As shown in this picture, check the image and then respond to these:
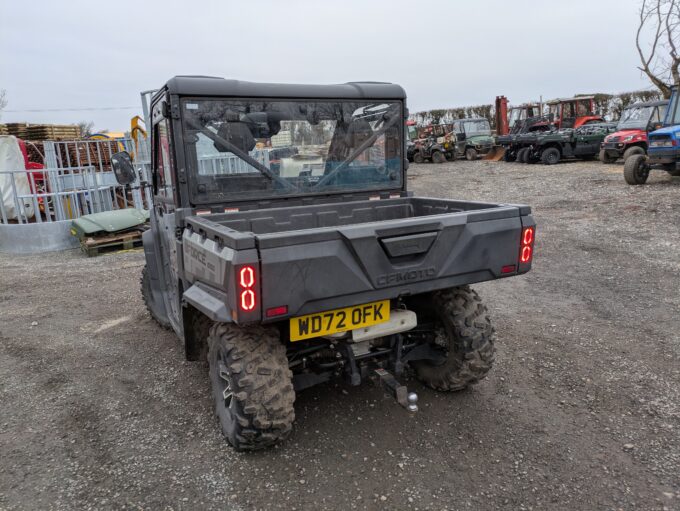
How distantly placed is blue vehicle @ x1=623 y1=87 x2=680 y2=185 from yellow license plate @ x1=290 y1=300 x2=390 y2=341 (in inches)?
472

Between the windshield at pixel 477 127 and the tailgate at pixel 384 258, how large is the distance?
22.8 meters

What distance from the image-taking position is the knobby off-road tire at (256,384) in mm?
2719

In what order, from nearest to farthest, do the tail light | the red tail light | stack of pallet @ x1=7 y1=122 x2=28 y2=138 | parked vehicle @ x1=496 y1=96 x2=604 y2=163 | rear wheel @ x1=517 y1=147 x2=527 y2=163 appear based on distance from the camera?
the red tail light
the tail light
stack of pallet @ x1=7 y1=122 x2=28 y2=138
rear wheel @ x1=517 y1=147 x2=527 y2=163
parked vehicle @ x1=496 y1=96 x2=604 y2=163

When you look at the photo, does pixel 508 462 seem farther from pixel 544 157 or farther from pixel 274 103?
pixel 544 157

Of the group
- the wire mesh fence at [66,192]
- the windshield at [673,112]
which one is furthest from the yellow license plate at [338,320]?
the windshield at [673,112]

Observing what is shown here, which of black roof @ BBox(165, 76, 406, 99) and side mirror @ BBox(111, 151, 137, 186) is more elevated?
black roof @ BBox(165, 76, 406, 99)

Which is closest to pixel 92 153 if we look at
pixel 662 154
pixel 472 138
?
pixel 662 154

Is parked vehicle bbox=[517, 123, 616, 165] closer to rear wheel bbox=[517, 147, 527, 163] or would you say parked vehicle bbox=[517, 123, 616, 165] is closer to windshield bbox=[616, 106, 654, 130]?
rear wheel bbox=[517, 147, 527, 163]

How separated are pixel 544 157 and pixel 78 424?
19.2 meters

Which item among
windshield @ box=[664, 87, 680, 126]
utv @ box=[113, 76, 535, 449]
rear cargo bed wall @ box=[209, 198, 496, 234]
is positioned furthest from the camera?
windshield @ box=[664, 87, 680, 126]

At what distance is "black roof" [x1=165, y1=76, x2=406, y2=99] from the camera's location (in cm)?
324

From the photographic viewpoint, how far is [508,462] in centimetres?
286

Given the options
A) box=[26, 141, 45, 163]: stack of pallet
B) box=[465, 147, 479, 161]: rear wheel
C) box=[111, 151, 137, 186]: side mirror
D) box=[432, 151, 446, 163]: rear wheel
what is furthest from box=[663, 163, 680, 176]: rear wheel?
box=[26, 141, 45, 163]: stack of pallet

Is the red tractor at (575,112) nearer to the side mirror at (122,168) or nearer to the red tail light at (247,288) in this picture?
the side mirror at (122,168)
